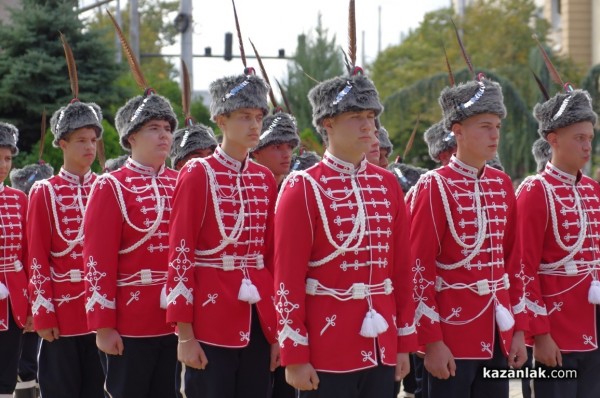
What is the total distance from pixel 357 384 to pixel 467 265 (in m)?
1.18

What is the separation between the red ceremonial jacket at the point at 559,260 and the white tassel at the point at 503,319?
0.59m

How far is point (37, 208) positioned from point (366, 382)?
329 centimetres

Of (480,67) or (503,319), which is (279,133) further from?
(480,67)

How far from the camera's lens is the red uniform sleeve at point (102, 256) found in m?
7.05

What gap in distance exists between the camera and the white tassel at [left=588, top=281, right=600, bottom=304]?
7.32m

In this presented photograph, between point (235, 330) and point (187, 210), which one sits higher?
point (187, 210)

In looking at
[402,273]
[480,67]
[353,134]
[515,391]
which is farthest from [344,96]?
[480,67]

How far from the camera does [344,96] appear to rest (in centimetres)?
608

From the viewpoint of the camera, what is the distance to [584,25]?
39781 mm

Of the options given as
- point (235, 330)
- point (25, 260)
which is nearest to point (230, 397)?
point (235, 330)

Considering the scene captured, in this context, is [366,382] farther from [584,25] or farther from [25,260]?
[584,25]

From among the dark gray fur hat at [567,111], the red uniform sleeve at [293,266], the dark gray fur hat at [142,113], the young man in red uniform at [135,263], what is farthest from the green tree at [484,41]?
the red uniform sleeve at [293,266]

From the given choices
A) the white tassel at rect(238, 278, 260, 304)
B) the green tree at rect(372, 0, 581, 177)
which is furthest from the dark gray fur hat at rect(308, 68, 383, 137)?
the green tree at rect(372, 0, 581, 177)

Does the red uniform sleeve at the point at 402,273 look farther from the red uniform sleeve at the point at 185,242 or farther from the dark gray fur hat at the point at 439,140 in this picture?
the dark gray fur hat at the point at 439,140
